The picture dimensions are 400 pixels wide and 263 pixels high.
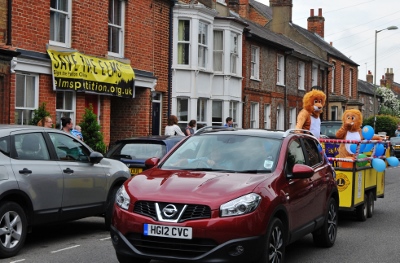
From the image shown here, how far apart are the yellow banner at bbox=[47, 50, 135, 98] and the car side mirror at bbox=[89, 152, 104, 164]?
775 cm

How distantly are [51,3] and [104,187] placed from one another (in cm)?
885

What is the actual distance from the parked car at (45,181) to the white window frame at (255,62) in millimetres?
21900

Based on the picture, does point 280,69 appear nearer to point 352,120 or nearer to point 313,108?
point 352,120

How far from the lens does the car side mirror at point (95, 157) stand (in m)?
9.51

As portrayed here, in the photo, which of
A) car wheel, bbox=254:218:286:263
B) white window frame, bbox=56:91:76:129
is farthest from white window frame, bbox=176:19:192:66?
car wheel, bbox=254:218:286:263

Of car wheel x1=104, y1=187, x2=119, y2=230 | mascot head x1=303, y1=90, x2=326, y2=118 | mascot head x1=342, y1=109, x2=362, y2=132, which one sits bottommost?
car wheel x1=104, y1=187, x2=119, y2=230

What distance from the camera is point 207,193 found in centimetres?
655

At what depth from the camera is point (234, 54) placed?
92.9ft

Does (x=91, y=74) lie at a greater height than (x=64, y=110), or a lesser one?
greater

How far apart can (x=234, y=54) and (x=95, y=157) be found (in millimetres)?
19443

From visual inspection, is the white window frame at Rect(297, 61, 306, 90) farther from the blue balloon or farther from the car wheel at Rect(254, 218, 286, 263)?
the car wheel at Rect(254, 218, 286, 263)

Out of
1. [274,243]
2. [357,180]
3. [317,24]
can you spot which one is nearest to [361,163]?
[357,180]

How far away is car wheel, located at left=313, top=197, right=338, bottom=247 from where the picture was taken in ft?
29.7

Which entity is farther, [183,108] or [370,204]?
[183,108]
